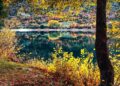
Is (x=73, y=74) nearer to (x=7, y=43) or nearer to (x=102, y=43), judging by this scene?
(x=102, y=43)

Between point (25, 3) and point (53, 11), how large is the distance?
2.80 feet

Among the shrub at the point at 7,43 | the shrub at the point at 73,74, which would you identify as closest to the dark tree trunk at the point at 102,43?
the shrub at the point at 73,74

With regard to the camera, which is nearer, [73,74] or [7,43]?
[73,74]

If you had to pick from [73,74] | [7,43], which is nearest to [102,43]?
[73,74]

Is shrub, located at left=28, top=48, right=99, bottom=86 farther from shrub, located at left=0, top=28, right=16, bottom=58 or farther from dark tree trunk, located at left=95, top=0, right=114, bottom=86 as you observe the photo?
shrub, located at left=0, top=28, right=16, bottom=58

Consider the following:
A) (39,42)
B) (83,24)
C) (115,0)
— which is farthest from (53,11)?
(83,24)

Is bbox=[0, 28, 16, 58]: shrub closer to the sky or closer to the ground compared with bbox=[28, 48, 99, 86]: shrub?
closer to the ground

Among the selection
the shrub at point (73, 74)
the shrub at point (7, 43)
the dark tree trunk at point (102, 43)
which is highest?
the dark tree trunk at point (102, 43)

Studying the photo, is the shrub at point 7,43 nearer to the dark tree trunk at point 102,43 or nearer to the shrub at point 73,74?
the shrub at point 73,74

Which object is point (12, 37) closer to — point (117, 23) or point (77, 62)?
point (77, 62)

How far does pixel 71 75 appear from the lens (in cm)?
1322

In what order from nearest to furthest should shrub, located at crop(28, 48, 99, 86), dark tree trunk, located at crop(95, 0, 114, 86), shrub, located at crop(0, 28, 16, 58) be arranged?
dark tree trunk, located at crop(95, 0, 114, 86) → shrub, located at crop(28, 48, 99, 86) → shrub, located at crop(0, 28, 16, 58)

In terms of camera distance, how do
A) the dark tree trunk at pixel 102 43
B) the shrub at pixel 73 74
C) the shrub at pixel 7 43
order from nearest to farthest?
the dark tree trunk at pixel 102 43, the shrub at pixel 73 74, the shrub at pixel 7 43

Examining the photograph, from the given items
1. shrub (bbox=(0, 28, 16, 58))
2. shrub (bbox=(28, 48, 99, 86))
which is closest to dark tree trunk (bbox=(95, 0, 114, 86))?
shrub (bbox=(28, 48, 99, 86))
